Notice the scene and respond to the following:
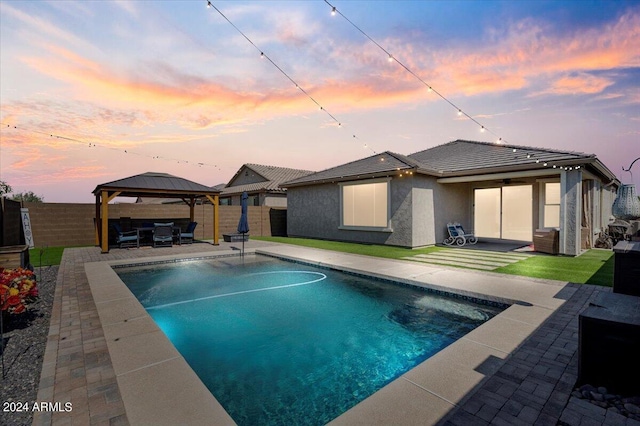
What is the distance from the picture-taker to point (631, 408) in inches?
86.7

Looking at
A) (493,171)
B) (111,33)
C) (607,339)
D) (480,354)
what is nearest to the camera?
(607,339)

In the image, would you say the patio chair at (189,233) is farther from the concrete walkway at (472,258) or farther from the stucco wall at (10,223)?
the concrete walkway at (472,258)

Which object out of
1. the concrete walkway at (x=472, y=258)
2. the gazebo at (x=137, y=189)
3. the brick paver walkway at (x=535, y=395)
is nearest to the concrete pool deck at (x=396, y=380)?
the brick paver walkway at (x=535, y=395)

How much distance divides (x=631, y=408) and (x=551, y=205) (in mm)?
11567

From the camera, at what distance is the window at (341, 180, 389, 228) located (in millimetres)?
12148

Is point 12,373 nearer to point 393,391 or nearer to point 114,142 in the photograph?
point 393,391

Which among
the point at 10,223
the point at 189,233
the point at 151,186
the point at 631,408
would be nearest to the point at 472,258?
the point at 631,408

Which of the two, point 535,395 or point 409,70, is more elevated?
point 409,70

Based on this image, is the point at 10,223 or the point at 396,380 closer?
the point at 396,380

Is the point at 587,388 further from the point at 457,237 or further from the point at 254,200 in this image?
the point at 254,200

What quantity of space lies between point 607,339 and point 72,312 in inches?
252

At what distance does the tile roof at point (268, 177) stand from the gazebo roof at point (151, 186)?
7175 mm

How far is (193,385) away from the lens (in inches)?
101

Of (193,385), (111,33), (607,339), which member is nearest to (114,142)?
(111,33)
